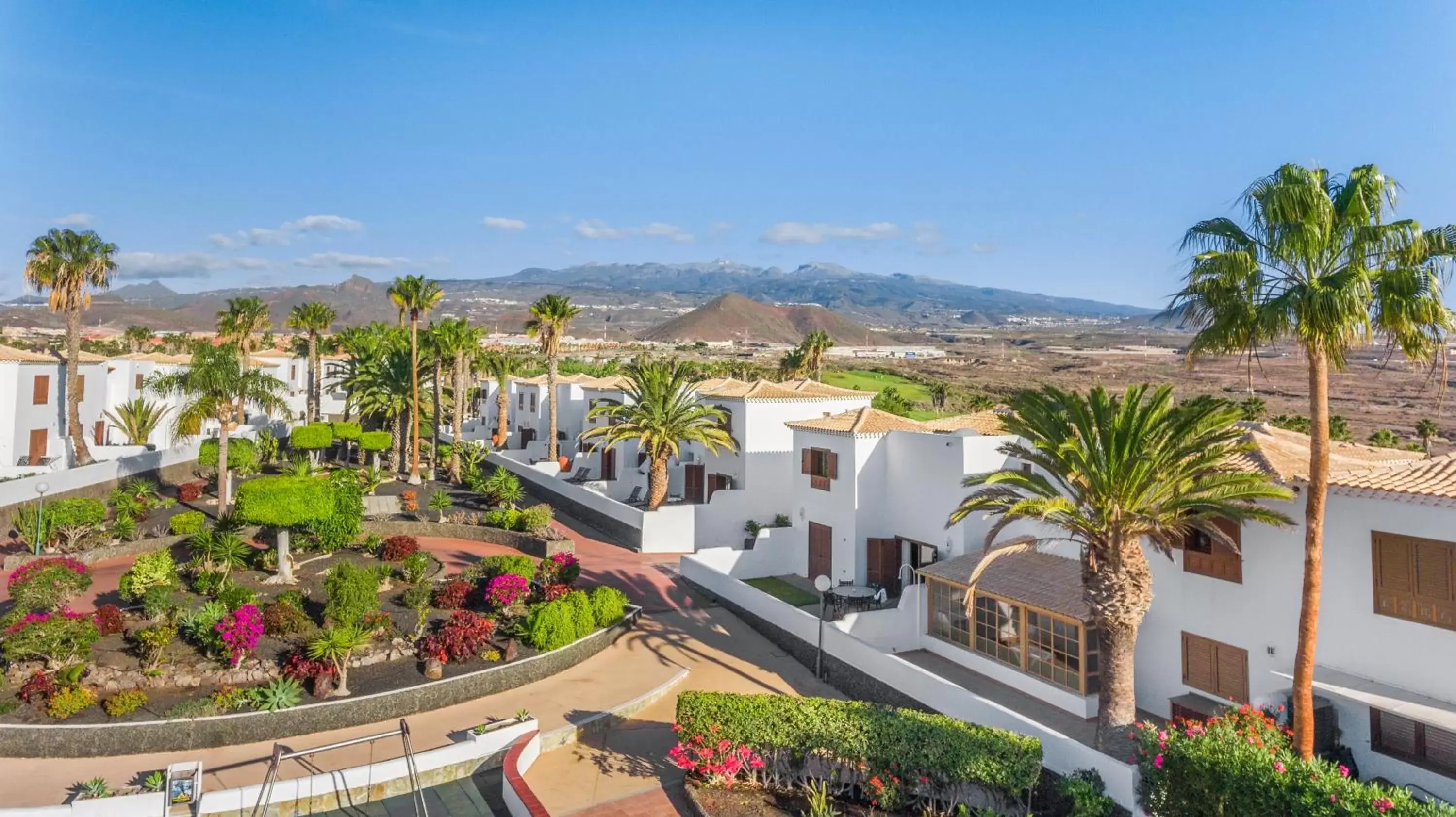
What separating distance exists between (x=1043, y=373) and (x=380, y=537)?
97.1 meters

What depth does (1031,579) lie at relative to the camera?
1828 cm

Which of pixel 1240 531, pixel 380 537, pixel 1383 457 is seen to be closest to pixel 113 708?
pixel 380 537

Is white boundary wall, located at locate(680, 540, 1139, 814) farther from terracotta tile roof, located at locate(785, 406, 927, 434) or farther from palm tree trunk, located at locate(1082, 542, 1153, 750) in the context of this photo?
terracotta tile roof, located at locate(785, 406, 927, 434)

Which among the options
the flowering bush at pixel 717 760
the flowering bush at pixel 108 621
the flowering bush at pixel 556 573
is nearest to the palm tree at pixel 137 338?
the flowering bush at pixel 108 621

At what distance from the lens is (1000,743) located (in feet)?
42.9

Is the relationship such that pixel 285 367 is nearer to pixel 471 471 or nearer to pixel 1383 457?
pixel 471 471

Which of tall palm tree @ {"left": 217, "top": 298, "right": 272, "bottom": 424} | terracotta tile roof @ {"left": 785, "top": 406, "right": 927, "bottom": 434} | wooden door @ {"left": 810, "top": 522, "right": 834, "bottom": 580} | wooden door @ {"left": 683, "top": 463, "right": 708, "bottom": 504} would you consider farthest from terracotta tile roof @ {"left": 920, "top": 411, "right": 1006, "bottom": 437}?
tall palm tree @ {"left": 217, "top": 298, "right": 272, "bottom": 424}

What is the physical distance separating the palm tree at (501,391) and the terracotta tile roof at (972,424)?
35.0 meters

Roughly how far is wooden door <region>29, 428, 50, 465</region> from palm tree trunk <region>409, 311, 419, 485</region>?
1561 cm

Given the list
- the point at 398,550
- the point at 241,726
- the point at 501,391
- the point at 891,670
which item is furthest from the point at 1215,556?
the point at 501,391

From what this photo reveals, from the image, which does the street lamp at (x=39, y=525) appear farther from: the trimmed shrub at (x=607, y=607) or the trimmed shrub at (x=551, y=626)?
the trimmed shrub at (x=607, y=607)

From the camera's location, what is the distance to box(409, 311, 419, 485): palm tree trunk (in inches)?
1527

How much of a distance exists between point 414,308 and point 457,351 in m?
3.26

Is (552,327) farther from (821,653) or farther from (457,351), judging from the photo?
(821,653)
